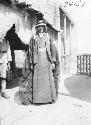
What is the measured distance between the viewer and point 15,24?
22.5ft

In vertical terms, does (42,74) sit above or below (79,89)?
above

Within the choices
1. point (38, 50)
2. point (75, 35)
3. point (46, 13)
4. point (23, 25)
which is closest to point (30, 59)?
point (38, 50)

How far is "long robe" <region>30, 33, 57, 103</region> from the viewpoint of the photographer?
600 centimetres

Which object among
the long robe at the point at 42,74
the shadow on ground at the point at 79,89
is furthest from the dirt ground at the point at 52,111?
the long robe at the point at 42,74

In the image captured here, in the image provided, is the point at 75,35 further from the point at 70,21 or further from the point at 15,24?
the point at 15,24

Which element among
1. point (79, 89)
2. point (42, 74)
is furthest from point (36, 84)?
point (79, 89)

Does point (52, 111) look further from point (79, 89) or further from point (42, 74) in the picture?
point (79, 89)

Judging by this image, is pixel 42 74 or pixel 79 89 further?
pixel 79 89

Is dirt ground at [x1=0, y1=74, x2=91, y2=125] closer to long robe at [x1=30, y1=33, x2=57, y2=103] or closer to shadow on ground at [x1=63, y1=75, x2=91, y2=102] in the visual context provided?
shadow on ground at [x1=63, y1=75, x2=91, y2=102]

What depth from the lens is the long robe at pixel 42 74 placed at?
600 cm

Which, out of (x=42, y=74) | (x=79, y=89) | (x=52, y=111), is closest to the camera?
(x=52, y=111)

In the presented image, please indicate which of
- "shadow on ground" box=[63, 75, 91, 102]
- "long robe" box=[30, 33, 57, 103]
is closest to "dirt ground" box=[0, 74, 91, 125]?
"shadow on ground" box=[63, 75, 91, 102]

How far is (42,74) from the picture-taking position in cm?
604

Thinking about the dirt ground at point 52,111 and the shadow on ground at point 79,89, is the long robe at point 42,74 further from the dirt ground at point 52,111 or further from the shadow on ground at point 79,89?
the shadow on ground at point 79,89
